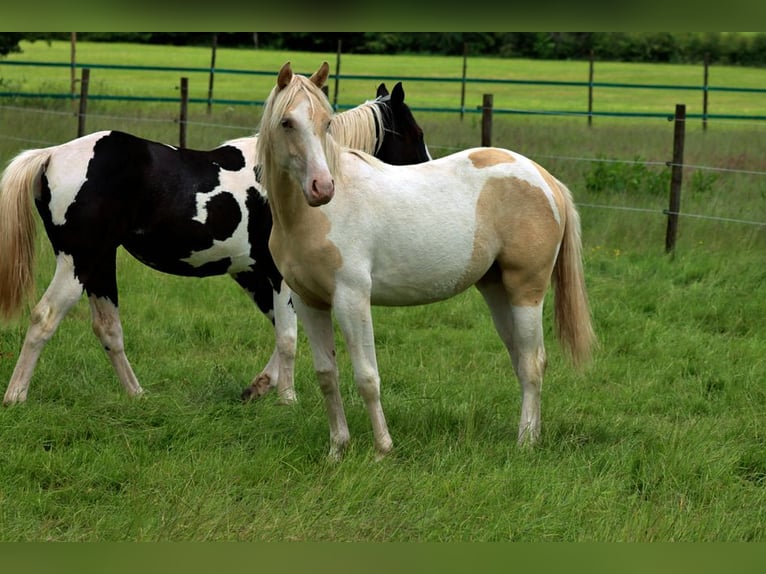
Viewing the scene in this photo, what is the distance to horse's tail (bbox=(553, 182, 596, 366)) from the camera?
17.3ft

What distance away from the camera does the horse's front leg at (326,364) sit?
478cm

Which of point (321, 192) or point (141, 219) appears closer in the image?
point (321, 192)

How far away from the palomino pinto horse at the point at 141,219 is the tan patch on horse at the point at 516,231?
2.57ft

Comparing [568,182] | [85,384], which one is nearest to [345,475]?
[85,384]

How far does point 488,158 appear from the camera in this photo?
16.3ft

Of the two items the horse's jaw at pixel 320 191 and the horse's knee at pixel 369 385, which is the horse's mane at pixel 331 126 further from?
the horse's knee at pixel 369 385

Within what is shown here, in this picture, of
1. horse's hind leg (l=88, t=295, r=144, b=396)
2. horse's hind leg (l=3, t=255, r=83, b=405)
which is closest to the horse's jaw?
horse's hind leg (l=3, t=255, r=83, b=405)

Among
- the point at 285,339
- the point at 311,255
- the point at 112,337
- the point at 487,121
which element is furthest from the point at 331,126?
the point at 487,121

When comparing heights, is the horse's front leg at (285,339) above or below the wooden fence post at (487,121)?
below

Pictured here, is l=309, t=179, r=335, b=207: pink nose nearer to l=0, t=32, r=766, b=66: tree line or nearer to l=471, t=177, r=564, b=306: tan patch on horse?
l=471, t=177, r=564, b=306: tan patch on horse

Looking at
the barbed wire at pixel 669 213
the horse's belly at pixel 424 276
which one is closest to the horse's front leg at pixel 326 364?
the horse's belly at pixel 424 276

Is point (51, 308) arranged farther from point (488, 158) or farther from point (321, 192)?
point (488, 158)

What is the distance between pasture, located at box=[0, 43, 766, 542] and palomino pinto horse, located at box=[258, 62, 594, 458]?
0.42 meters

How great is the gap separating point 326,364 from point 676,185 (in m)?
6.15
